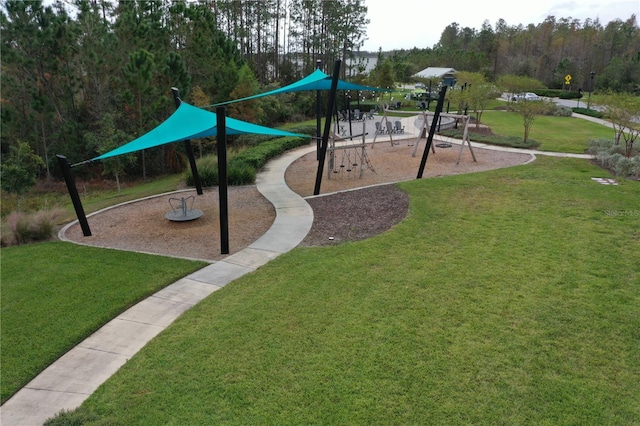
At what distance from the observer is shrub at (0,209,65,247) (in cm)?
946

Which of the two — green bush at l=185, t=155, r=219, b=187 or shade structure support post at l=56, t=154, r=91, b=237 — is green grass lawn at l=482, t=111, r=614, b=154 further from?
shade structure support post at l=56, t=154, r=91, b=237

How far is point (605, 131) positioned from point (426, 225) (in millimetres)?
22345

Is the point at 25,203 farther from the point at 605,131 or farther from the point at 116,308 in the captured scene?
the point at 605,131

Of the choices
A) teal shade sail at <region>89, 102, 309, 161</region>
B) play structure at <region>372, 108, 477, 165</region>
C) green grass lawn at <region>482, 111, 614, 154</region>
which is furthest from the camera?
green grass lawn at <region>482, 111, 614, 154</region>

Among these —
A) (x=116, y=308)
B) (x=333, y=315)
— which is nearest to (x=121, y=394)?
(x=116, y=308)

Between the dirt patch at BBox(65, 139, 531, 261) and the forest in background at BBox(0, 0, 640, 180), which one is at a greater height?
the forest in background at BBox(0, 0, 640, 180)

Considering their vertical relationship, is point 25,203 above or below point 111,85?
below

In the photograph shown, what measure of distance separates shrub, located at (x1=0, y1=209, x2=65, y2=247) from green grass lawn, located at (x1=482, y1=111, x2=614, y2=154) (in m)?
19.3

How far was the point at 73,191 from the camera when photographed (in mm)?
9156

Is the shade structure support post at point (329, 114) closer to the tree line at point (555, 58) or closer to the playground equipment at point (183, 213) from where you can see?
the playground equipment at point (183, 213)

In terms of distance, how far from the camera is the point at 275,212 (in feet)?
36.6

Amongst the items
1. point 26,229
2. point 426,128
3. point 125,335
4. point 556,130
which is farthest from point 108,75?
point 556,130

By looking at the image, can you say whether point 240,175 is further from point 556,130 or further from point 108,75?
point 556,130

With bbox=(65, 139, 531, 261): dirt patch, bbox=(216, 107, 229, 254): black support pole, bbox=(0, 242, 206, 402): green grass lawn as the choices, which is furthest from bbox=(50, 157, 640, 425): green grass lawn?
bbox=(65, 139, 531, 261): dirt patch
